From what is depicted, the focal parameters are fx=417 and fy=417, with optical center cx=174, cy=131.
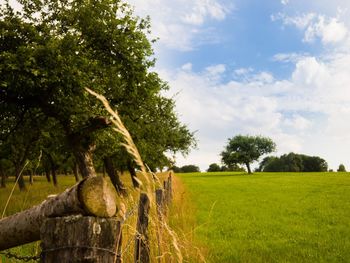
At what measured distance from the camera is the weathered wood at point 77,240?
2.58m

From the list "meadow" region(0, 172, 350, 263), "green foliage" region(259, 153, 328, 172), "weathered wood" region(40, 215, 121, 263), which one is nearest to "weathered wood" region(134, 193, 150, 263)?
"meadow" region(0, 172, 350, 263)

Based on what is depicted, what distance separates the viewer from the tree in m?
100

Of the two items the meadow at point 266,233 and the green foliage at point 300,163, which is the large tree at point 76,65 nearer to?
the meadow at point 266,233

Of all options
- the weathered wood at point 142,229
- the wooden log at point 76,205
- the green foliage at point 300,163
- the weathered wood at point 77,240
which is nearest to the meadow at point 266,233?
the weathered wood at point 142,229

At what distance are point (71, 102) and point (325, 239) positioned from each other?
1173 centimetres

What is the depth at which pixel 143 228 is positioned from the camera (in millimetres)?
6617

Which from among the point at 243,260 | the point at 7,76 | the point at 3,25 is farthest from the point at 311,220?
the point at 3,25

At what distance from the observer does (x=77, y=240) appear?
8.47ft

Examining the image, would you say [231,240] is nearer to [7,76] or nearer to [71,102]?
[71,102]

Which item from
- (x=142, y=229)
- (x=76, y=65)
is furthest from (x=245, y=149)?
(x=142, y=229)

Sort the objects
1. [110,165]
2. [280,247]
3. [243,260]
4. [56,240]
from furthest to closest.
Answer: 1. [110,165]
2. [280,247]
3. [243,260]
4. [56,240]

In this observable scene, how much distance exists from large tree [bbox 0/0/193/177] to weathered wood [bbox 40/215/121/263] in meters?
14.5

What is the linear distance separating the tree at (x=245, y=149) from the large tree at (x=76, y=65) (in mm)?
79239

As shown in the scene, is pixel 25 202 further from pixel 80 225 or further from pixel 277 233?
pixel 80 225
